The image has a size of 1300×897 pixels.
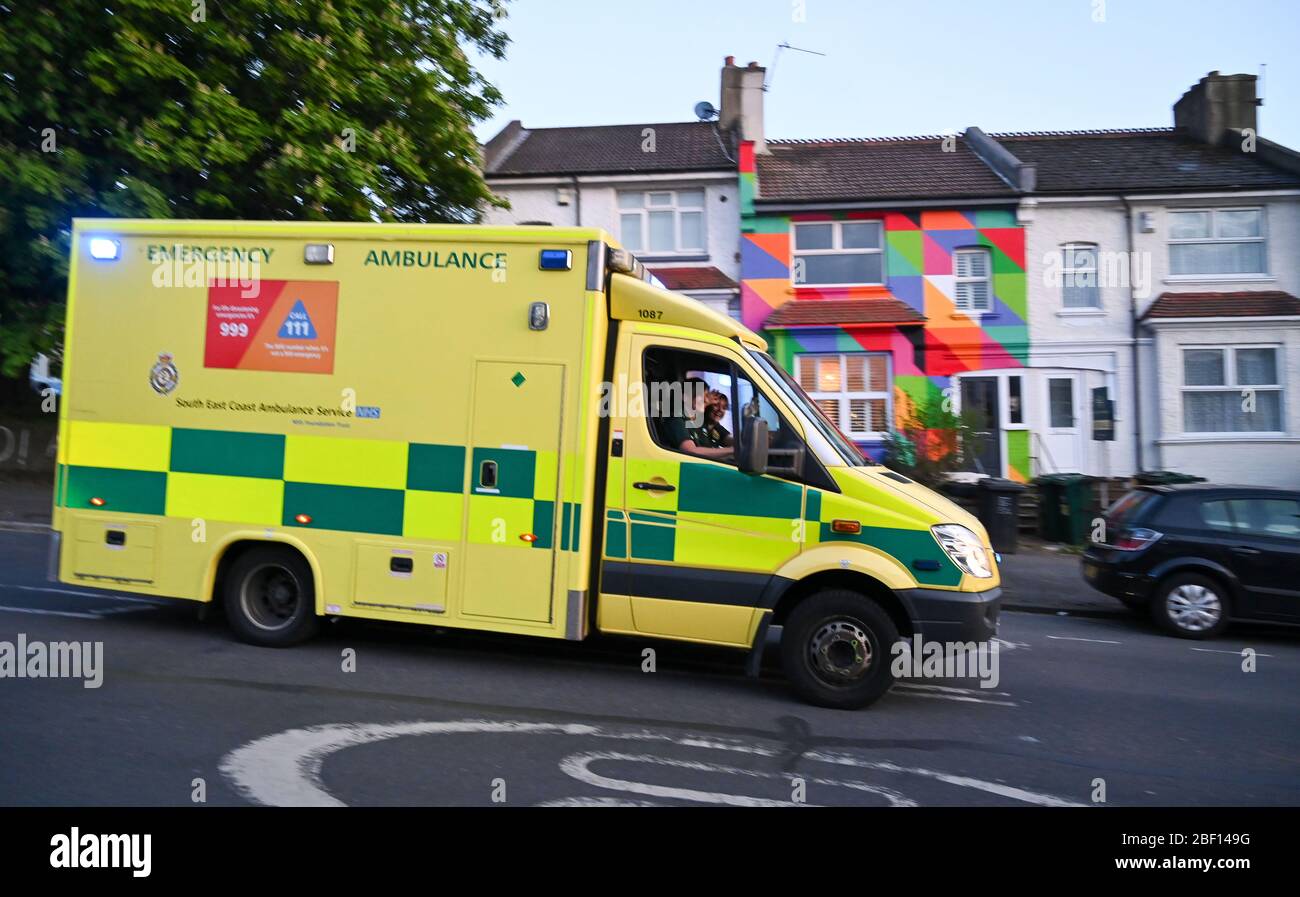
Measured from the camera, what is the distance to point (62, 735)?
5070 mm

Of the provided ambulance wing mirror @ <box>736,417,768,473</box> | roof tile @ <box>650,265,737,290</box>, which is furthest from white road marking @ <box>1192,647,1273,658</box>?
roof tile @ <box>650,265,737,290</box>

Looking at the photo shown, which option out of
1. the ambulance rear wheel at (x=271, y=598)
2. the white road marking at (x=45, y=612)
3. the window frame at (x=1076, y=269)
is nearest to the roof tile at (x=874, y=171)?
the window frame at (x=1076, y=269)

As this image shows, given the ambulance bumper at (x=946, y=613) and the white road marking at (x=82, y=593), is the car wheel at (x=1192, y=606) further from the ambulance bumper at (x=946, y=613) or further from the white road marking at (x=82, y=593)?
the white road marking at (x=82, y=593)

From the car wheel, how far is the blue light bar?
7473 millimetres

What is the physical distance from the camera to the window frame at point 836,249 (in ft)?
68.7

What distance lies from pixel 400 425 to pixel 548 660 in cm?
211

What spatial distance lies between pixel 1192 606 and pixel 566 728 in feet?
25.0

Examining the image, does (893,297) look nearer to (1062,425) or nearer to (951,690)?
(1062,425)

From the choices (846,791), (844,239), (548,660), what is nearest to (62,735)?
(548,660)

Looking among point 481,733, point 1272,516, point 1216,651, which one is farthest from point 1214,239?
point 481,733

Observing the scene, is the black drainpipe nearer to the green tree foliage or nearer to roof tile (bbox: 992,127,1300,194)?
roof tile (bbox: 992,127,1300,194)

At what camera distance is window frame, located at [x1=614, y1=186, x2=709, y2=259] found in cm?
2166

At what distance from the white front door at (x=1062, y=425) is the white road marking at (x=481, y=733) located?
664 inches
